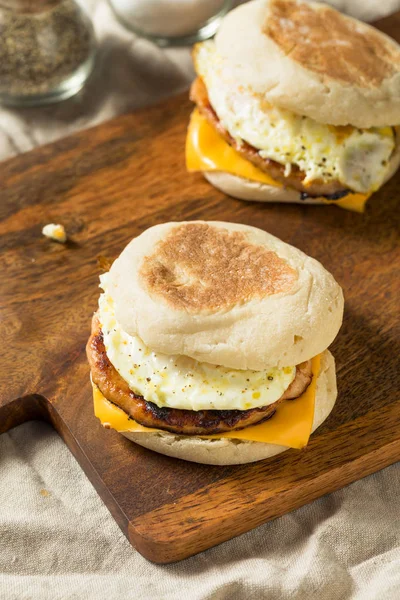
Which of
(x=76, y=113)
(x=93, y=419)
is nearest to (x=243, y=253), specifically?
(x=93, y=419)

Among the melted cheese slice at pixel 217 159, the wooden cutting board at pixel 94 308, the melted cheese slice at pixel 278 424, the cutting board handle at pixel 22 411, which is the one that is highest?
the melted cheese slice at pixel 217 159

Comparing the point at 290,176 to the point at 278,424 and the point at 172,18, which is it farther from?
the point at 172,18

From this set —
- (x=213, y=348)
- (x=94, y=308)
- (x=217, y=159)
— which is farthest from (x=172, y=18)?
(x=213, y=348)

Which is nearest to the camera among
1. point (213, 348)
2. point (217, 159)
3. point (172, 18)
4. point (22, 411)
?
point (213, 348)

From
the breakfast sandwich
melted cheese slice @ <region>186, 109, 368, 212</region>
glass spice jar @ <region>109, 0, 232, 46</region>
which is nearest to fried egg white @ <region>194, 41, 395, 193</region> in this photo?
melted cheese slice @ <region>186, 109, 368, 212</region>

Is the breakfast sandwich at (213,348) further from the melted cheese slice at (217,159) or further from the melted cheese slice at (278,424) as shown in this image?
the melted cheese slice at (217,159)

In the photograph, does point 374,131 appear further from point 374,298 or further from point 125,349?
point 125,349

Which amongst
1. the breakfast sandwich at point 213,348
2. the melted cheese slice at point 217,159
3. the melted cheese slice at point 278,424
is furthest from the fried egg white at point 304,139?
the melted cheese slice at point 278,424
